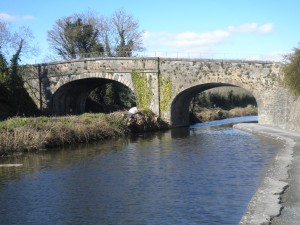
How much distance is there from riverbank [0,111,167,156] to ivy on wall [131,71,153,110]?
4386mm

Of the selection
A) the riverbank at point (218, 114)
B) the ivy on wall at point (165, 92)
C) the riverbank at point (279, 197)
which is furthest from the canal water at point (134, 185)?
the riverbank at point (218, 114)

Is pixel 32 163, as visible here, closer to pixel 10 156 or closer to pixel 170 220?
pixel 10 156

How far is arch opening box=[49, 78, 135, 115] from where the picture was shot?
40031 mm

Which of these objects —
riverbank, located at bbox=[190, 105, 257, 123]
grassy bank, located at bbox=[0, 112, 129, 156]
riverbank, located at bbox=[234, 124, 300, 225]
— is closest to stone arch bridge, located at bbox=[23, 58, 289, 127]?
riverbank, located at bbox=[190, 105, 257, 123]

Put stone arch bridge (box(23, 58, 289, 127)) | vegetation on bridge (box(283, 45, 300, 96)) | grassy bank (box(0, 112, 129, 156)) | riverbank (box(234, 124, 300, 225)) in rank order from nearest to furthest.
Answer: riverbank (box(234, 124, 300, 225)) → grassy bank (box(0, 112, 129, 156)) → vegetation on bridge (box(283, 45, 300, 96)) → stone arch bridge (box(23, 58, 289, 127))

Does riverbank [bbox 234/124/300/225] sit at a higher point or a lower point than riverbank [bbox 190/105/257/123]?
higher

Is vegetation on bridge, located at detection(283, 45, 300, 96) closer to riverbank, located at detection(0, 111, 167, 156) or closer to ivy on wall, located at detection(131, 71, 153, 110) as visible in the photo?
riverbank, located at detection(0, 111, 167, 156)

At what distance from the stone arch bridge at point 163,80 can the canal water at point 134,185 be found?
10.9 m

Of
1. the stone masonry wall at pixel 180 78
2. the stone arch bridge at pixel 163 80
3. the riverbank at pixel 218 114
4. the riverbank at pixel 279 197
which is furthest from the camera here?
the riverbank at pixel 218 114

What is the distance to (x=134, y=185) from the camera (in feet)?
42.6

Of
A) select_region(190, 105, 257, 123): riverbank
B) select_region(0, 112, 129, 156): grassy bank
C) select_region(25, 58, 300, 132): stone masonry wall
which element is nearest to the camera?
select_region(0, 112, 129, 156): grassy bank

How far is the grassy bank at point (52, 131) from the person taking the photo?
21061 millimetres

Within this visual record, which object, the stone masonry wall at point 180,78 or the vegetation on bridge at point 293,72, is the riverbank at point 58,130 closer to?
the stone masonry wall at point 180,78

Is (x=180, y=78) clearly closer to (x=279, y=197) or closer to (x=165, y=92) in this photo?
(x=165, y=92)
